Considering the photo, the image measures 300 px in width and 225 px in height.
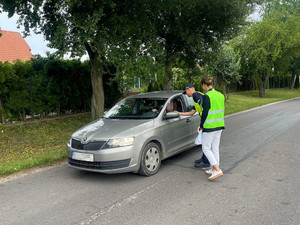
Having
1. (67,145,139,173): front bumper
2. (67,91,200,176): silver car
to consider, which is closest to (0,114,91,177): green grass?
(67,91,200,176): silver car

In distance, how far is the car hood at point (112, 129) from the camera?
16.7ft

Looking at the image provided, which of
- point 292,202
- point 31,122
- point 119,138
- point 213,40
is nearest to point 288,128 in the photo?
point 213,40

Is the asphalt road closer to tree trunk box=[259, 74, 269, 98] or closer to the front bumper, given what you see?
the front bumper

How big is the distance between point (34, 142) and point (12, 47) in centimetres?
2627

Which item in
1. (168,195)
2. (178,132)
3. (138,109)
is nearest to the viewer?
(168,195)

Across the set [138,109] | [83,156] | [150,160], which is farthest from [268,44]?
[83,156]

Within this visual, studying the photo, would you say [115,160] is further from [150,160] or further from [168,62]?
[168,62]

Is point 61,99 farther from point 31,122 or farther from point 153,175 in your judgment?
point 153,175

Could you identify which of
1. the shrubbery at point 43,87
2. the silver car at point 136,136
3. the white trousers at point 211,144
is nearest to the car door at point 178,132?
the silver car at point 136,136

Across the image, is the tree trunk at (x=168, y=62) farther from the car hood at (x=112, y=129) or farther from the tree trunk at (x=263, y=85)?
the tree trunk at (x=263, y=85)

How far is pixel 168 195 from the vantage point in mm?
4434

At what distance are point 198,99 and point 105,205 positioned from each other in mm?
2593

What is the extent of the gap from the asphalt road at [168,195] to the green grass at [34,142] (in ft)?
1.74

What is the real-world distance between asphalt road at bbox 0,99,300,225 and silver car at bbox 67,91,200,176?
0.33m
